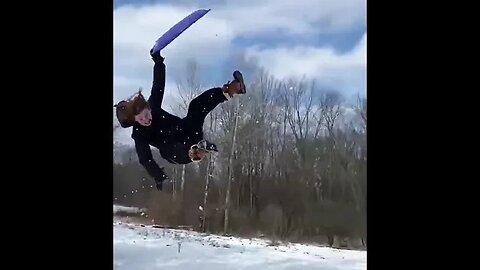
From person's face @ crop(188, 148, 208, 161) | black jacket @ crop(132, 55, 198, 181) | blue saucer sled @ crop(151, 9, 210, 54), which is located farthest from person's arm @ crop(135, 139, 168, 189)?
blue saucer sled @ crop(151, 9, 210, 54)

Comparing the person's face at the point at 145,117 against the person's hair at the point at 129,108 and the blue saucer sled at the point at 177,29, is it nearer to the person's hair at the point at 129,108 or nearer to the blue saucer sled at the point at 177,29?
the person's hair at the point at 129,108

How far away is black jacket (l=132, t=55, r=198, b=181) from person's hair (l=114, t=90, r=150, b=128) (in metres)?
0.02

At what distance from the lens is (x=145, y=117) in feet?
5.51

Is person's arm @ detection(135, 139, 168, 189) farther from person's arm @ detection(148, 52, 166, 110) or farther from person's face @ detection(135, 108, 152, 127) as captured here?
person's arm @ detection(148, 52, 166, 110)

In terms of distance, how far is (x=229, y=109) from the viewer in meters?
1.68

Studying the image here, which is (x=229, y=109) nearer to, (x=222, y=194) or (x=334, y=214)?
(x=222, y=194)

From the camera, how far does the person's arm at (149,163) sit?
5.50 ft

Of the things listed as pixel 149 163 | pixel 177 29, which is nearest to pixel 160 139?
pixel 149 163

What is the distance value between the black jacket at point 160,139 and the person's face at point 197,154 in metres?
0.01

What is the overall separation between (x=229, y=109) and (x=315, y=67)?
292 millimetres

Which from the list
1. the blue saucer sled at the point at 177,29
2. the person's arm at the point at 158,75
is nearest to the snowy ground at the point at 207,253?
the person's arm at the point at 158,75

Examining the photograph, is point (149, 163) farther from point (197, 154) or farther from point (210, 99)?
point (210, 99)

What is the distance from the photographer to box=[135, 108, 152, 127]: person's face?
1671mm
